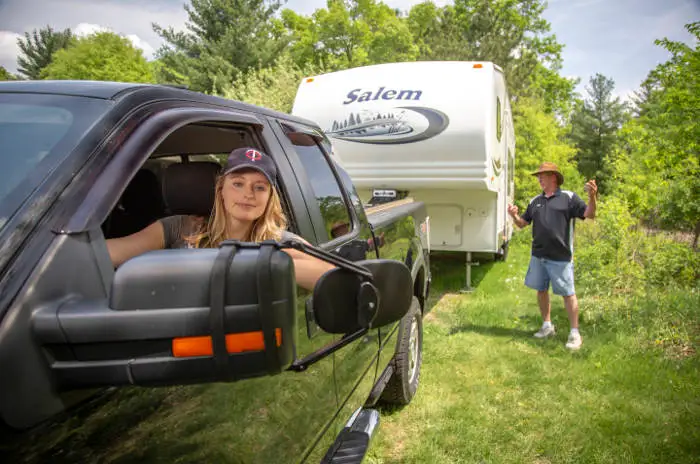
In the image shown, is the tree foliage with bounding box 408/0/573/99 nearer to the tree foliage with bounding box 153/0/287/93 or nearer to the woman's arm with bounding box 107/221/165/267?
the tree foliage with bounding box 153/0/287/93

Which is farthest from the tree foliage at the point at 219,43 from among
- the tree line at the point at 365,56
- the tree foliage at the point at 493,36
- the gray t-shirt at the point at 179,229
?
the gray t-shirt at the point at 179,229

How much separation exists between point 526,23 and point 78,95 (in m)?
40.6

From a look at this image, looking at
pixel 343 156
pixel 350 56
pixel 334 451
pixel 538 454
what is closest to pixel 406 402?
pixel 538 454

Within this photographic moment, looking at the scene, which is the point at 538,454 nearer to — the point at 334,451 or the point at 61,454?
the point at 334,451

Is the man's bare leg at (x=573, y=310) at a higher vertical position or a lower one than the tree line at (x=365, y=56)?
lower

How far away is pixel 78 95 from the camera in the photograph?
1.55 m

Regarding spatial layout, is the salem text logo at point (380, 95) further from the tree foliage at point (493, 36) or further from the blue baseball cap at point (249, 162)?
the tree foliage at point (493, 36)

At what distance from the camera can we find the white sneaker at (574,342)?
5.36 meters

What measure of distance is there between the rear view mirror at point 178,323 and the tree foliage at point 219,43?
25.3 m

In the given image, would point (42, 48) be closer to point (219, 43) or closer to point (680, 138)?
point (219, 43)

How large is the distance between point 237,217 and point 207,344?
1081 mm

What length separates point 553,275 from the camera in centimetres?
557

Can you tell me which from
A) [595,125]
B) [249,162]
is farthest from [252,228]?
[595,125]

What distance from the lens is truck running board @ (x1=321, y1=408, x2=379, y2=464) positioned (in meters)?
2.27
